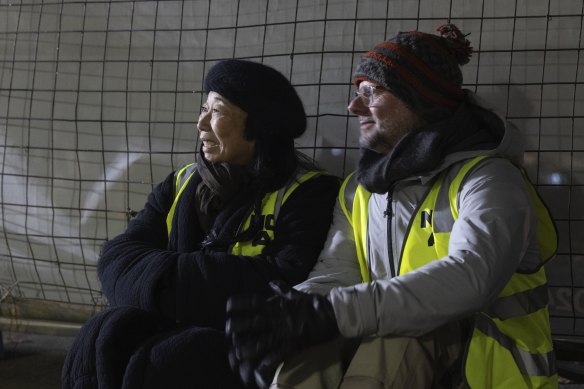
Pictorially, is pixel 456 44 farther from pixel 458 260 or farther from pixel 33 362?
pixel 33 362

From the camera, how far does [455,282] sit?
1653 mm

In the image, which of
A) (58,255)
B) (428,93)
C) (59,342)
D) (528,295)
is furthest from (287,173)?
(59,342)

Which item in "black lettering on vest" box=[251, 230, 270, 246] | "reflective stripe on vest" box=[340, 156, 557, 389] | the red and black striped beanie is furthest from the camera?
"black lettering on vest" box=[251, 230, 270, 246]

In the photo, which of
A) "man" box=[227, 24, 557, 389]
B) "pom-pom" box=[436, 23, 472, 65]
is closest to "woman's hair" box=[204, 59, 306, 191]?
"man" box=[227, 24, 557, 389]

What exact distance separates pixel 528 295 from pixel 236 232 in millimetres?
884

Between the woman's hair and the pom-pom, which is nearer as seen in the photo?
the pom-pom

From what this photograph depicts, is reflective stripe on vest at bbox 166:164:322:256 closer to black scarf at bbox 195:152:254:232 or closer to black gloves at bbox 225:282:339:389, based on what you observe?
black scarf at bbox 195:152:254:232

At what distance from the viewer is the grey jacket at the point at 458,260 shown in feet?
5.35

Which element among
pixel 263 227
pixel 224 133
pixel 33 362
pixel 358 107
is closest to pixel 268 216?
pixel 263 227

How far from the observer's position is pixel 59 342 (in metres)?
3.75

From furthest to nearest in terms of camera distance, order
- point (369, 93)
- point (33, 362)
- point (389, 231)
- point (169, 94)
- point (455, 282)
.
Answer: point (33, 362)
point (169, 94)
point (369, 93)
point (389, 231)
point (455, 282)

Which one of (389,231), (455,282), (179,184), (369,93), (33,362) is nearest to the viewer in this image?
(455,282)

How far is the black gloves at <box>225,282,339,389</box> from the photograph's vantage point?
5.36ft

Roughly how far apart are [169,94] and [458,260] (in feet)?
5.83
